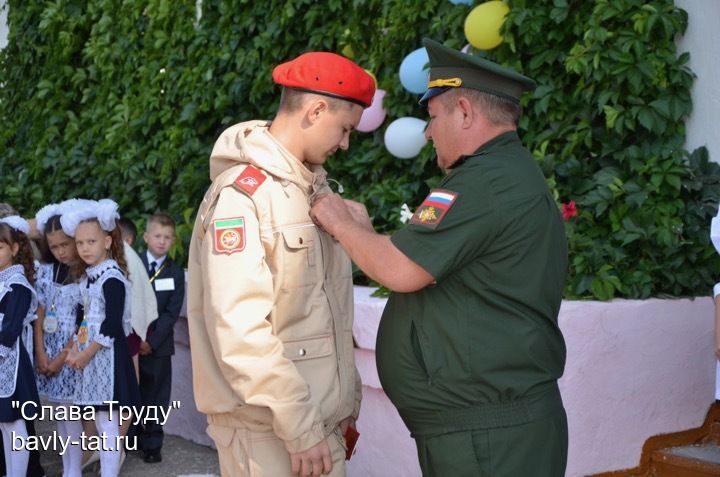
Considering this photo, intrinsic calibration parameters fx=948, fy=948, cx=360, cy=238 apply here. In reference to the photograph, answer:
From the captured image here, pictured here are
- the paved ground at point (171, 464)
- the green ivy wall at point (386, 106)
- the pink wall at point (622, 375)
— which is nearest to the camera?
the pink wall at point (622, 375)

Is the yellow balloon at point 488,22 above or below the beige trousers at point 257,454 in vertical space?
above

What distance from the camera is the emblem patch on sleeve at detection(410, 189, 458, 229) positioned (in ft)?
7.16

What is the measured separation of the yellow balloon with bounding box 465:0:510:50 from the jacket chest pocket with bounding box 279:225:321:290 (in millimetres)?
2607

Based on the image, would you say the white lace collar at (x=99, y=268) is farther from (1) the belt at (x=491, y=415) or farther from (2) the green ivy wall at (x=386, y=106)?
(1) the belt at (x=491, y=415)

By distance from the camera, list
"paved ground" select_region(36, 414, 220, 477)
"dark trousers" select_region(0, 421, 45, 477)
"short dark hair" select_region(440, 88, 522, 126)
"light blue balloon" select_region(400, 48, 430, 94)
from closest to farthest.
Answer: "short dark hair" select_region(440, 88, 522, 126), "dark trousers" select_region(0, 421, 45, 477), "light blue balloon" select_region(400, 48, 430, 94), "paved ground" select_region(36, 414, 220, 477)

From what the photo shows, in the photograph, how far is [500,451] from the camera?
2.21 meters

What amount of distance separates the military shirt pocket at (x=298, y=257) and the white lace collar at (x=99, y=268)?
8.14 feet

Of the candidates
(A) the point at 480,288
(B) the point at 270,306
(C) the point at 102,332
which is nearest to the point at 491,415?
(A) the point at 480,288

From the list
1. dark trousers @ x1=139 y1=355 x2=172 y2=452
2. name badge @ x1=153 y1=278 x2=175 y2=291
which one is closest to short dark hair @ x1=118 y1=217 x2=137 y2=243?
name badge @ x1=153 y1=278 x2=175 y2=291

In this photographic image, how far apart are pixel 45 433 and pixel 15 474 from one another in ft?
4.23

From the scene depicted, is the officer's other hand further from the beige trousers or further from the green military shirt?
the beige trousers

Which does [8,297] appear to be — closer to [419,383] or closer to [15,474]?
[15,474]

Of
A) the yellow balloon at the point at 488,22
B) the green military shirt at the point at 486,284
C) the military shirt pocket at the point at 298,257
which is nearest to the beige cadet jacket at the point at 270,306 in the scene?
the military shirt pocket at the point at 298,257

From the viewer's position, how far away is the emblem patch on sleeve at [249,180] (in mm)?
2314
